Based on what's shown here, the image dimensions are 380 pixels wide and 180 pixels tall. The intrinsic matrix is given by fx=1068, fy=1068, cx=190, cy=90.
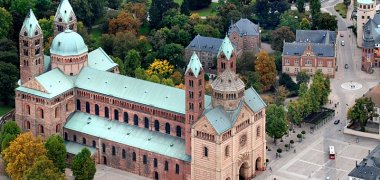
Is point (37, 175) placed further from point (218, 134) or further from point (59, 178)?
point (218, 134)

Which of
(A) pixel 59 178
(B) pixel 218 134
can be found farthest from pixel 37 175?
(B) pixel 218 134
